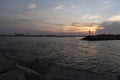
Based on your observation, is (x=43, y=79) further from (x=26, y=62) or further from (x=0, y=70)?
(x=26, y=62)

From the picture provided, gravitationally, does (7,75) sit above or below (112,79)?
above

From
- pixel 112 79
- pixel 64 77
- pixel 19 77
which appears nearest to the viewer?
pixel 19 77

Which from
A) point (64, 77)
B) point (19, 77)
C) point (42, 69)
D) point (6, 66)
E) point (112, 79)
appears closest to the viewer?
point (19, 77)

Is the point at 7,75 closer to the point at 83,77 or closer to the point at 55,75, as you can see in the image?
the point at 55,75

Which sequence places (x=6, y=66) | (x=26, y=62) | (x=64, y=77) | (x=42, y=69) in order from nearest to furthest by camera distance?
(x=64, y=77), (x=6, y=66), (x=42, y=69), (x=26, y=62)

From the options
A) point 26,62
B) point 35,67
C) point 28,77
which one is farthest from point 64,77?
point 26,62

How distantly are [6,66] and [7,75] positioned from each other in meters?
2.16

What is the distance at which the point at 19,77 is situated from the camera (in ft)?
21.1

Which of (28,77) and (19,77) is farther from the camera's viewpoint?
(28,77)

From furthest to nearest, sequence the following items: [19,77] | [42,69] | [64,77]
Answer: [42,69], [64,77], [19,77]

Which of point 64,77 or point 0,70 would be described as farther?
point 0,70

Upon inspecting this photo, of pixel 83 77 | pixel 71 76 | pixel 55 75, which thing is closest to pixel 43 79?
pixel 55 75

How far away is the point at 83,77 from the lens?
7410 millimetres

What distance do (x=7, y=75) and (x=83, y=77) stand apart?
9.86 feet
